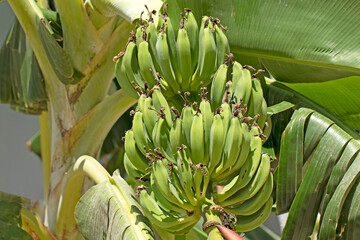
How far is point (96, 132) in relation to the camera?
1505 millimetres

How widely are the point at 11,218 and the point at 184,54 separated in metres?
0.69

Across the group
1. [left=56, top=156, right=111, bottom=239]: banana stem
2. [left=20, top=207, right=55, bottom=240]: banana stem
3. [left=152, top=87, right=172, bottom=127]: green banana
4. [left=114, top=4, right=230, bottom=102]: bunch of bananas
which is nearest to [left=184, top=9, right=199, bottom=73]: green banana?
[left=114, top=4, right=230, bottom=102]: bunch of bananas

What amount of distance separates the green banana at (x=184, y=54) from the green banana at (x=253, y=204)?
0.29 m

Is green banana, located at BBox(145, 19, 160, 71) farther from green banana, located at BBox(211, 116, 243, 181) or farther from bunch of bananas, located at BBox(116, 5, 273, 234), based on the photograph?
green banana, located at BBox(211, 116, 243, 181)

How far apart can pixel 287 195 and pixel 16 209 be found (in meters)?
0.77

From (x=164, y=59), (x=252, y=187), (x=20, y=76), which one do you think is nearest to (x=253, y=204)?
(x=252, y=187)

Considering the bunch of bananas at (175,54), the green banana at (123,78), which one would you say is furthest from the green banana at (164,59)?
the green banana at (123,78)

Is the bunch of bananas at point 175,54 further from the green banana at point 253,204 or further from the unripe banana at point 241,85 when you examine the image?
the green banana at point 253,204

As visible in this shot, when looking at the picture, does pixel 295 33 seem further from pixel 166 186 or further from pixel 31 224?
pixel 31 224

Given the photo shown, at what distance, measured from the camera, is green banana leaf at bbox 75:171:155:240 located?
1053 millimetres

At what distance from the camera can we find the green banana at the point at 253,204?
3.10ft

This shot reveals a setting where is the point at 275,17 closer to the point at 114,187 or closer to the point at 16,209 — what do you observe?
the point at 114,187

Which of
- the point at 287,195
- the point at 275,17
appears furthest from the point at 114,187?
the point at 275,17

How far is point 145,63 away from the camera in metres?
1.08
